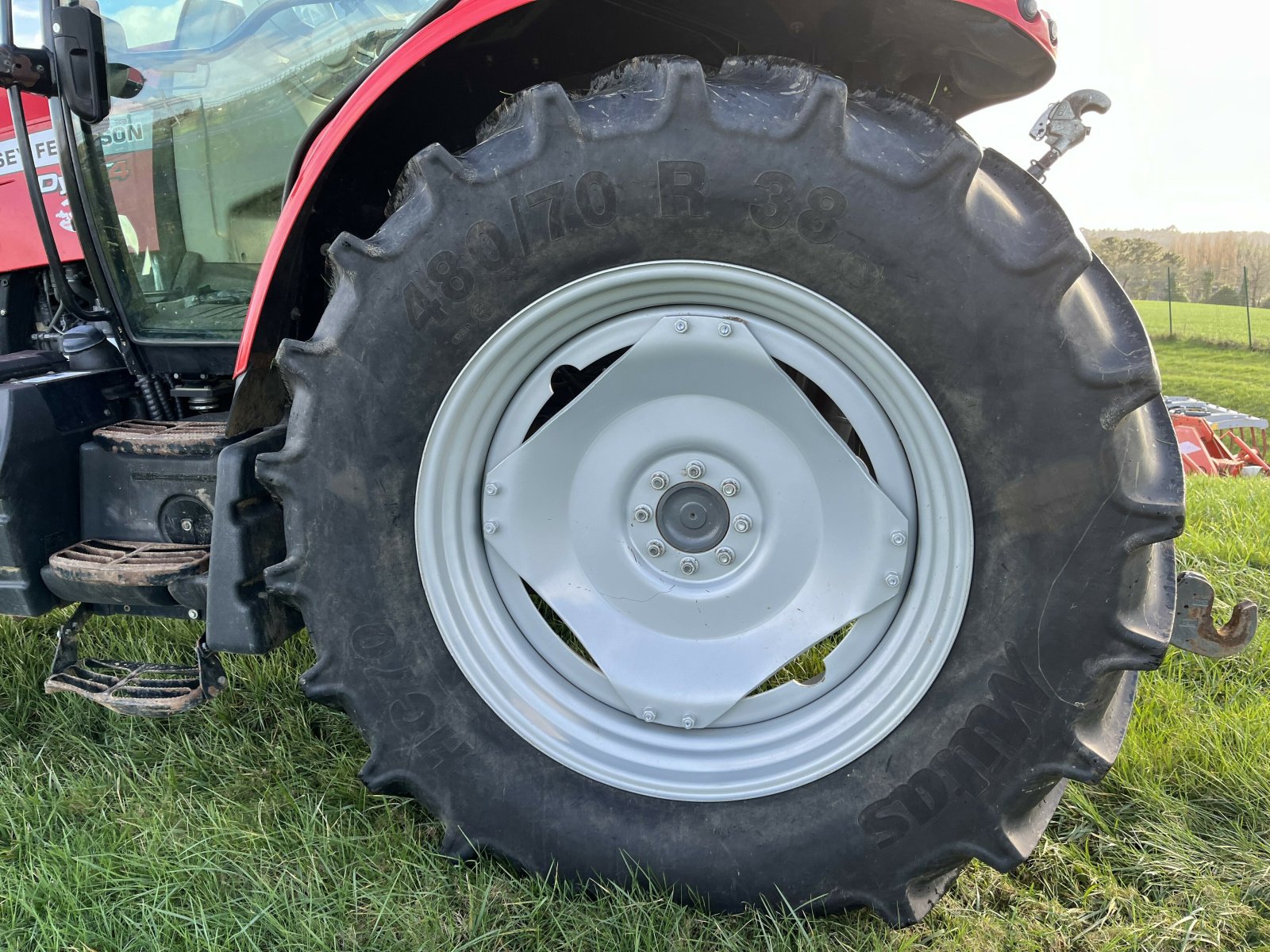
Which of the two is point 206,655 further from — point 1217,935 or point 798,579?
point 1217,935

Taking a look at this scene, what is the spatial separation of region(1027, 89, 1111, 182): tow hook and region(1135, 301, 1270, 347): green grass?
15.6 meters

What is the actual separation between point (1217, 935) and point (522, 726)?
1.16 m

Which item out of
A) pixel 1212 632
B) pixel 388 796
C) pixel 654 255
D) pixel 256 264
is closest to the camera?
pixel 654 255

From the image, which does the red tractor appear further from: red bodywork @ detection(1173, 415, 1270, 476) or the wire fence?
the wire fence

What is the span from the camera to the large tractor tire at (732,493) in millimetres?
1206

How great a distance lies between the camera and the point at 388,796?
168 centimetres

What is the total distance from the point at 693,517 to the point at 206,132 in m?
1.52

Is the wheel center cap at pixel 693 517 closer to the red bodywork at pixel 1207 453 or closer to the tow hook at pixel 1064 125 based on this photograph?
the tow hook at pixel 1064 125

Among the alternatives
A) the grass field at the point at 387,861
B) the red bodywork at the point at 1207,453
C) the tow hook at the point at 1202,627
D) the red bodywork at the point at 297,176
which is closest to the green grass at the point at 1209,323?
the red bodywork at the point at 1207,453

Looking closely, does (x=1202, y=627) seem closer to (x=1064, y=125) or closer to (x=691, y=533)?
(x=691, y=533)

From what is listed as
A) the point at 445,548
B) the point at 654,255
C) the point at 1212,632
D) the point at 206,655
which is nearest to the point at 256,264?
the point at 206,655

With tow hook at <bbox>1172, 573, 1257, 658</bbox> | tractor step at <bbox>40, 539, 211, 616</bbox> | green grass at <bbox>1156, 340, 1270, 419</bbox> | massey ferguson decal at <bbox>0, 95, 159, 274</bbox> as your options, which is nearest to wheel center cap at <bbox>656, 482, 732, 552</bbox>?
tow hook at <bbox>1172, 573, 1257, 658</bbox>

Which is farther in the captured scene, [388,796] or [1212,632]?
[388,796]

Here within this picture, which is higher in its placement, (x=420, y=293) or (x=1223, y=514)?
(x=420, y=293)
